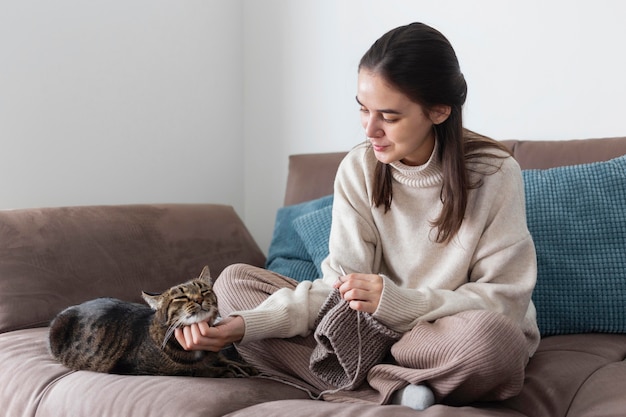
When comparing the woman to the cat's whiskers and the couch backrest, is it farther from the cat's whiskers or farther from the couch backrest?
the couch backrest

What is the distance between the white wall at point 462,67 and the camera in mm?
2393

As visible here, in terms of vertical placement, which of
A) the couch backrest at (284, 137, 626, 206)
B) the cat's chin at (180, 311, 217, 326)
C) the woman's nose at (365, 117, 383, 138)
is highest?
the woman's nose at (365, 117, 383, 138)

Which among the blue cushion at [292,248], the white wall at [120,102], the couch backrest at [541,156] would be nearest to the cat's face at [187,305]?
the blue cushion at [292,248]

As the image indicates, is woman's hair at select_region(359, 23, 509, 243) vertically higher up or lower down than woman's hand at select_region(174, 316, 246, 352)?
higher up

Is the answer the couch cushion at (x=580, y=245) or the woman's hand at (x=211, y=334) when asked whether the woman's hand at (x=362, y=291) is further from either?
the couch cushion at (x=580, y=245)

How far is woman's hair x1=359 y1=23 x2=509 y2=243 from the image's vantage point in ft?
5.48

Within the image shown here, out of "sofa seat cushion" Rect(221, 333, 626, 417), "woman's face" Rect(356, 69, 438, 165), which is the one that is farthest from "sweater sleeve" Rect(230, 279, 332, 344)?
"woman's face" Rect(356, 69, 438, 165)

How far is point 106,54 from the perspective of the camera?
290 cm

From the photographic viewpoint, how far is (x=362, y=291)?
1.56m

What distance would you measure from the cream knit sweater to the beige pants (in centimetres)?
5

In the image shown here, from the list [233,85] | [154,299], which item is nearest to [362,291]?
[154,299]

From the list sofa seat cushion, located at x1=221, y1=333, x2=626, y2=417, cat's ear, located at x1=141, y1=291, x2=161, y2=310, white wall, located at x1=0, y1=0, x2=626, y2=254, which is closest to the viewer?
sofa seat cushion, located at x1=221, y1=333, x2=626, y2=417

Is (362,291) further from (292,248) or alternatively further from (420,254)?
(292,248)

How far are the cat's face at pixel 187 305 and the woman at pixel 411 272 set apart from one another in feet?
0.09
